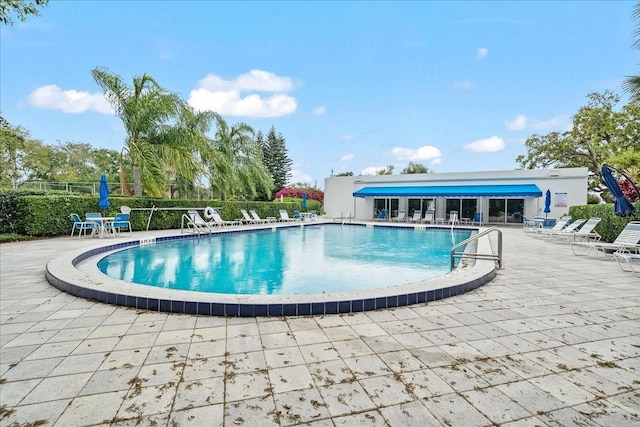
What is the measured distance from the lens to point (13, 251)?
9.34m

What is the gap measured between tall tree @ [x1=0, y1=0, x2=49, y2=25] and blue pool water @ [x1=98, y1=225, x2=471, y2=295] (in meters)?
5.18

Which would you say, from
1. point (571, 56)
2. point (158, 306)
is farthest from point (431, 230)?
point (158, 306)

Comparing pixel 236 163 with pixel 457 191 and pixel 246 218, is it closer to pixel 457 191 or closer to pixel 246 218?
pixel 246 218

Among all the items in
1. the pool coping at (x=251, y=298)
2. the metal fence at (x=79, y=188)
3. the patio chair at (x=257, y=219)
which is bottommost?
the pool coping at (x=251, y=298)

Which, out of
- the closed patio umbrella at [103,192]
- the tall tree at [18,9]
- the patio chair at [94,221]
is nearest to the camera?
the tall tree at [18,9]

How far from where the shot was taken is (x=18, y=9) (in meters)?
6.36

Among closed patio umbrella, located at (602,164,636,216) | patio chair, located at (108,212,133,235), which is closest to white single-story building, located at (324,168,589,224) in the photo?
closed patio umbrella, located at (602,164,636,216)

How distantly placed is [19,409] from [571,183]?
27.7m

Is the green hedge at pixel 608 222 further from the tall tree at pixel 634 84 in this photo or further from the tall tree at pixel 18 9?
the tall tree at pixel 18 9

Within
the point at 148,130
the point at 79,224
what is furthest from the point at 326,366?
the point at 148,130

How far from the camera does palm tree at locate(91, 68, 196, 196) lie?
1647 cm

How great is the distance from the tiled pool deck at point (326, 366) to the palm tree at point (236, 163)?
1979cm

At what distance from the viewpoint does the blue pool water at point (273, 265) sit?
7.02 m

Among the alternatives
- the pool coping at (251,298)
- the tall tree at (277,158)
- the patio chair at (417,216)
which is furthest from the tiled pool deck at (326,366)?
the tall tree at (277,158)
